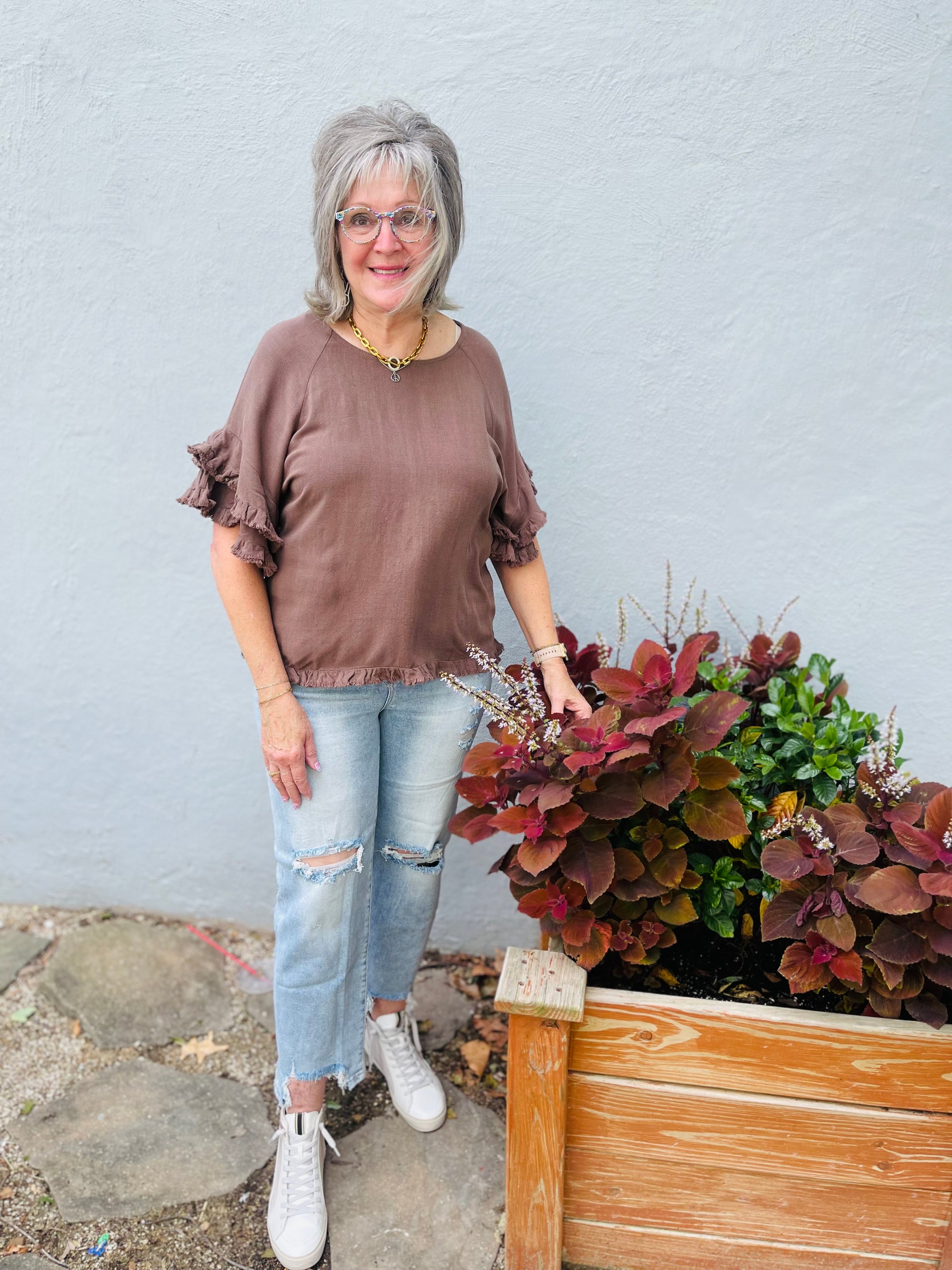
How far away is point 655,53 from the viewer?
6.68ft

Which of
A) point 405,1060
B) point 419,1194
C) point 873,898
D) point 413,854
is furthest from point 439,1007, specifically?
point 873,898

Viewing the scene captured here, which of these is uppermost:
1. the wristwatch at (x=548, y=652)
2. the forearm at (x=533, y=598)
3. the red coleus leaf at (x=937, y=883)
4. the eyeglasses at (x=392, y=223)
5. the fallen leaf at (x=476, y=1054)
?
the eyeglasses at (x=392, y=223)

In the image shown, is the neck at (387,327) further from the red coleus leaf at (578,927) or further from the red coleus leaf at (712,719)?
the red coleus leaf at (578,927)

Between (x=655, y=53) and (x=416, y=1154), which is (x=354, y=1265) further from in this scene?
(x=655, y=53)

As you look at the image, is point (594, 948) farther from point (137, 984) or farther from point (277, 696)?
point (137, 984)

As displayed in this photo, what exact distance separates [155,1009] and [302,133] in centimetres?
229

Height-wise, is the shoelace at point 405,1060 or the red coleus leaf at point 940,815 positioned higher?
the red coleus leaf at point 940,815

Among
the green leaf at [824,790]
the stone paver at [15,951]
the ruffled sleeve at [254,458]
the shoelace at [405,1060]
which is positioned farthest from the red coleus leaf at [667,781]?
the stone paver at [15,951]

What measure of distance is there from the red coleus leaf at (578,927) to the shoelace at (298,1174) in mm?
795

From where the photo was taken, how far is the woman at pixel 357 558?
5.46 ft

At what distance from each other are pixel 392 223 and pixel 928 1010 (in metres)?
1.66

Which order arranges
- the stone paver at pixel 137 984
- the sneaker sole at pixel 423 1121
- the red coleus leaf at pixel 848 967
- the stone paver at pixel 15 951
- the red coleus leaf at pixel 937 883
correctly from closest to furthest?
the red coleus leaf at pixel 937 883 → the red coleus leaf at pixel 848 967 → the sneaker sole at pixel 423 1121 → the stone paver at pixel 137 984 → the stone paver at pixel 15 951

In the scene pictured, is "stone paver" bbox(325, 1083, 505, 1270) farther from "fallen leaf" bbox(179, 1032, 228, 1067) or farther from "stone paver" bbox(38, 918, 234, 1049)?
"stone paver" bbox(38, 918, 234, 1049)

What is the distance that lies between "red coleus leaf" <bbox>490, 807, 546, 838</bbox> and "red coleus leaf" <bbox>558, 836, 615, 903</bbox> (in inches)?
3.3
